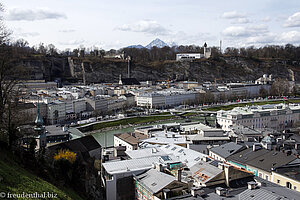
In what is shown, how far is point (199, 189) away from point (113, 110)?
3591 cm

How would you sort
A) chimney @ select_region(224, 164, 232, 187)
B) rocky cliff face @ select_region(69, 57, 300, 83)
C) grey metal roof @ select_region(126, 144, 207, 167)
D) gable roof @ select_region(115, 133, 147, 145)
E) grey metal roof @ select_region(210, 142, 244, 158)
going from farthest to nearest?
rocky cliff face @ select_region(69, 57, 300, 83) → gable roof @ select_region(115, 133, 147, 145) → grey metal roof @ select_region(210, 142, 244, 158) → grey metal roof @ select_region(126, 144, 207, 167) → chimney @ select_region(224, 164, 232, 187)

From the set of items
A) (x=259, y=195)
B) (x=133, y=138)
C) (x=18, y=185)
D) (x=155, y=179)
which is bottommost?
(x=133, y=138)

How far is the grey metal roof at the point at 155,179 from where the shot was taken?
10.6m

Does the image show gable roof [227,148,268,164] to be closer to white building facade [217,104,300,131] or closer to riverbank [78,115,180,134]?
white building facade [217,104,300,131]

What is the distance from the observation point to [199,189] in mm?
10195

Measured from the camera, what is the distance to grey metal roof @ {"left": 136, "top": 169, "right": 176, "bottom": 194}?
10570 mm

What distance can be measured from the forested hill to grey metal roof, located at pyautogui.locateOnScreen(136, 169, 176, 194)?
55.9 meters

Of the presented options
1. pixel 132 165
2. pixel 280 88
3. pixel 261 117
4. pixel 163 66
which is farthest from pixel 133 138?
pixel 163 66

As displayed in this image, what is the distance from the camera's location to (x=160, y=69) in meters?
82.8

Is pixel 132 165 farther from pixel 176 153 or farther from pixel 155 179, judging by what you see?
pixel 176 153

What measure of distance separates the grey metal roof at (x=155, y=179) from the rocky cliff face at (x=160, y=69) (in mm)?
55821

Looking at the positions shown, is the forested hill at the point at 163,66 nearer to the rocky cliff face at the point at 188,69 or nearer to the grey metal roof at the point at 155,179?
the rocky cliff face at the point at 188,69

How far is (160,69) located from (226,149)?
220ft

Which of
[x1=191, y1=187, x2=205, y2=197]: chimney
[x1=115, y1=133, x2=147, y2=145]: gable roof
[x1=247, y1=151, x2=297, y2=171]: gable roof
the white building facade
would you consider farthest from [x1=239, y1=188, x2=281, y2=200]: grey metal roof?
the white building facade
